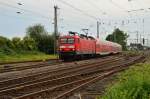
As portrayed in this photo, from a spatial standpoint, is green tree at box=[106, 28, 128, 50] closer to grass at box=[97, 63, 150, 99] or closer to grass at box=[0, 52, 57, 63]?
grass at box=[0, 52, 57, 63]

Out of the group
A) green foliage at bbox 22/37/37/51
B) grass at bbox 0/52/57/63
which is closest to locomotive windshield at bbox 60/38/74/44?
grass at bbox 0/52/57/63

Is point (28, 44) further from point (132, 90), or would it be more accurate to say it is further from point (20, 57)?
point (132, 90)

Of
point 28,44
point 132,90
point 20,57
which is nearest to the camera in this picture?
point 132,90

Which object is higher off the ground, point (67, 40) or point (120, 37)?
point (120, 37)

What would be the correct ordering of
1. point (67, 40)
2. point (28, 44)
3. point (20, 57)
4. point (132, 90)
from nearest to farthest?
point (132, 90), point (67, 40), point (20, 57), point (28, 44)

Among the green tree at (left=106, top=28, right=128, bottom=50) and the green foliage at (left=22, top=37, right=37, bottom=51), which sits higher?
the green tree at (left=106, top=28, right=128, bottom=50)

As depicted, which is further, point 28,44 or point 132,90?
point 28,44

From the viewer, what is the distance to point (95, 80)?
21.0 m

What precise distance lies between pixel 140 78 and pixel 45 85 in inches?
243

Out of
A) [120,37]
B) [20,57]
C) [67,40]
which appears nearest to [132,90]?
[67,40]

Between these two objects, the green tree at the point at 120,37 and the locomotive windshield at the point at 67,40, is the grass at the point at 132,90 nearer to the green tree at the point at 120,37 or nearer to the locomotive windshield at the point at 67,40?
the locomotive windshield at the point at 67,40

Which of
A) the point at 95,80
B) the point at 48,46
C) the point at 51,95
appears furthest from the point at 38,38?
the point at 51,95

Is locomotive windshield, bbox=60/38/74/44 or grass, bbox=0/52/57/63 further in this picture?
grass, bbox=0/52/57/63

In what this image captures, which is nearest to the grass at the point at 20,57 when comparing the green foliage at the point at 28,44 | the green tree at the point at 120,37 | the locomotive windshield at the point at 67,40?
the green foliage at the point at 28,44
